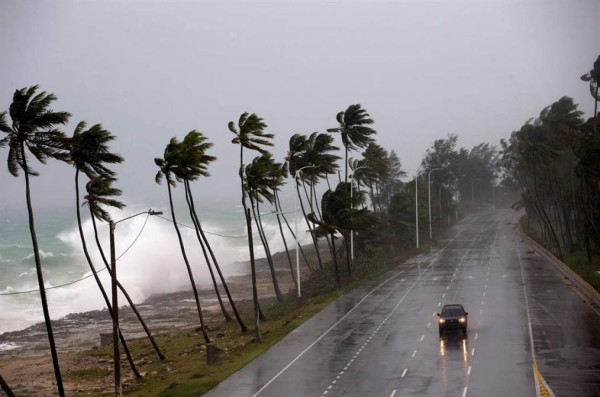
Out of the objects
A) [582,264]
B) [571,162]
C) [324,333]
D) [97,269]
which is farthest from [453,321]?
[97,269]

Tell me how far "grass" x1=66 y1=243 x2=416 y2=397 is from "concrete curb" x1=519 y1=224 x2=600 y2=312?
17608 mm

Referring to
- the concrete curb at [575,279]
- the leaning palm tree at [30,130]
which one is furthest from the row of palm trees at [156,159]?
the concrete curb at [575,279]

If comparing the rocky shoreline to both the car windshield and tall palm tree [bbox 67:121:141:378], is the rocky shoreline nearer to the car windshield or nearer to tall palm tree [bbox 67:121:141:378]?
tall palm tree [bbox 67:121:141:378]

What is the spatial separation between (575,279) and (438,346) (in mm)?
25671

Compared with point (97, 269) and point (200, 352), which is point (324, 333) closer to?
point (200, 352)

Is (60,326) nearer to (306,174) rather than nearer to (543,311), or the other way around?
(306,174)

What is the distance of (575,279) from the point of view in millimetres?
62438

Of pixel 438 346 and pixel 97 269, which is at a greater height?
pixel 97 269

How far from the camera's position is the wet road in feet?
107

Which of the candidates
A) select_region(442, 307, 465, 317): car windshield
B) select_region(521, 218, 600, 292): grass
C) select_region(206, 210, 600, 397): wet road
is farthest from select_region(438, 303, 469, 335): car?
select_region(521, 218, 600, 292): grass

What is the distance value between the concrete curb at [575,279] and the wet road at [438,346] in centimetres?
75

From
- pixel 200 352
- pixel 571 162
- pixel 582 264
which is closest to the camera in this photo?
pixel 200 352

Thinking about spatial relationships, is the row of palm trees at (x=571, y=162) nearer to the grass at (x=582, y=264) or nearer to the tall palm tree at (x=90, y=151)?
the grass at (x=582, y=264)

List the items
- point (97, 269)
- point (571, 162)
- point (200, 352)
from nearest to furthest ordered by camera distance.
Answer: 1. point (200, 352)
2. point (571, 162)
3. point (97, 269)
